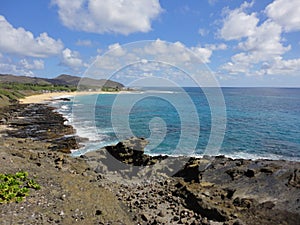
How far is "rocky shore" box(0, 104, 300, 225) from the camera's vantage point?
1224 cm

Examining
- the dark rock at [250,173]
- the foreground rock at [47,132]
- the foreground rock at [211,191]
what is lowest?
the foreground rock at [47,132]

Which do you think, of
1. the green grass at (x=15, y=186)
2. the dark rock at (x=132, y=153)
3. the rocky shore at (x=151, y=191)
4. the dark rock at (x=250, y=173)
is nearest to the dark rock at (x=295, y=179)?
the rocky shore at (x=151, y=191)

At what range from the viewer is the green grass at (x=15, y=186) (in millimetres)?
12320

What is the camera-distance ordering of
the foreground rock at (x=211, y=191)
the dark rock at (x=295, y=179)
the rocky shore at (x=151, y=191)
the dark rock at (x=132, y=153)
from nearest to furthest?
the rocky shore at (x=151, y=191), the foreground rock at (x=211, y=191), the dark rock at (x=295, y=179), the dark rock at (x=132, y=153)

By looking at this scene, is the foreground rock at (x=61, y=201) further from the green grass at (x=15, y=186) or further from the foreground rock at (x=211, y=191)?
the foreground rock at (x=211, y=191)


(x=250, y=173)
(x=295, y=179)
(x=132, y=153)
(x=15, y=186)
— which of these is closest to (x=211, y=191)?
(x=250, y=173)

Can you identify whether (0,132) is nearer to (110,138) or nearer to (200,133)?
(110,138)

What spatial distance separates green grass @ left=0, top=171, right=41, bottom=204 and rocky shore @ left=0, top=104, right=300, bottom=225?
1.29 ft

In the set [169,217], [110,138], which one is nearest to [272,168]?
[169,217]

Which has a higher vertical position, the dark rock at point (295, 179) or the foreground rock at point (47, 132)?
the dark rock at point (295, 179)

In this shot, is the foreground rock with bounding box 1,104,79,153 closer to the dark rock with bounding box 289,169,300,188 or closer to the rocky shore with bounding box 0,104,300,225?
the rocky shore with bounding box 0,104,300,225

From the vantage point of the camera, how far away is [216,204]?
13570 millimetres

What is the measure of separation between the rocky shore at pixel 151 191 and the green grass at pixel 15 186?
1.29 ft

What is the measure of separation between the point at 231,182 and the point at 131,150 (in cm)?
894
